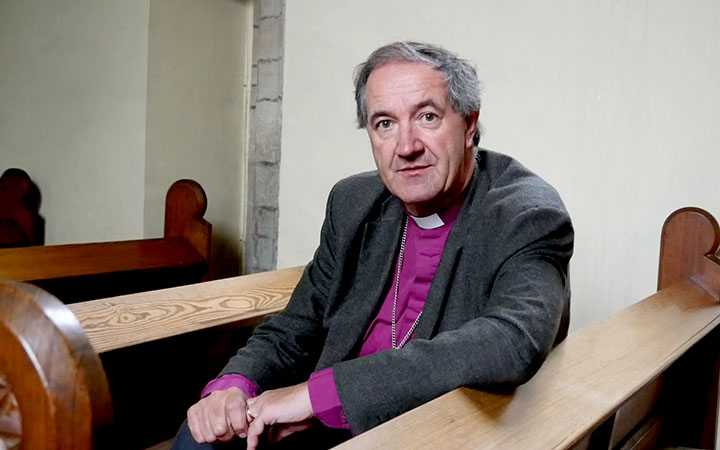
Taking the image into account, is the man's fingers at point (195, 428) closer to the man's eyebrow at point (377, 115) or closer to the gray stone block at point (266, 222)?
the man's eyebrow at point (377, 115)

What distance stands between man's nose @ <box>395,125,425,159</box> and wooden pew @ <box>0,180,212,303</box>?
138cm

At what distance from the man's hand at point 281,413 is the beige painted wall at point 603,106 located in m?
1.46

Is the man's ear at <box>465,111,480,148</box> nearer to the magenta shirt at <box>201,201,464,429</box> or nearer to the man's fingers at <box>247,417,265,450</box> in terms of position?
the magenta shirt at <box>201,201,464,429</box>

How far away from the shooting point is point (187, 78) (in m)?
3.37

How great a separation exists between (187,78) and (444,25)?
1.37 meters

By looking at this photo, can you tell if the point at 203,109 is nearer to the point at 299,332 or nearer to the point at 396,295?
the point at 299,332

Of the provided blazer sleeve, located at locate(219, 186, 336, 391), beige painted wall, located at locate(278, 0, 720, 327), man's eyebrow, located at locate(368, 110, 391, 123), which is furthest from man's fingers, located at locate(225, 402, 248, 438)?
beige painted wall, located at locate(278, 0, 720, 327)

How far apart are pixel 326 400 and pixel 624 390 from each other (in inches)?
20.1

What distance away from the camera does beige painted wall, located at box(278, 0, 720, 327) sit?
2.18 metres

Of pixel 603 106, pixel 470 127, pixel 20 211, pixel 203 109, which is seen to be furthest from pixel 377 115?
pixel 20 211

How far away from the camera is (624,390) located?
3.73ft

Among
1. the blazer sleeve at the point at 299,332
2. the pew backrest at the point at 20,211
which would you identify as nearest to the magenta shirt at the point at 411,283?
the blazer sleeve at the point at 299,332

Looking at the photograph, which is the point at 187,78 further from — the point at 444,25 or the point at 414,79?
the point at 414,79

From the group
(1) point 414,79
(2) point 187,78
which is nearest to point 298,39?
(2) point 187,78
